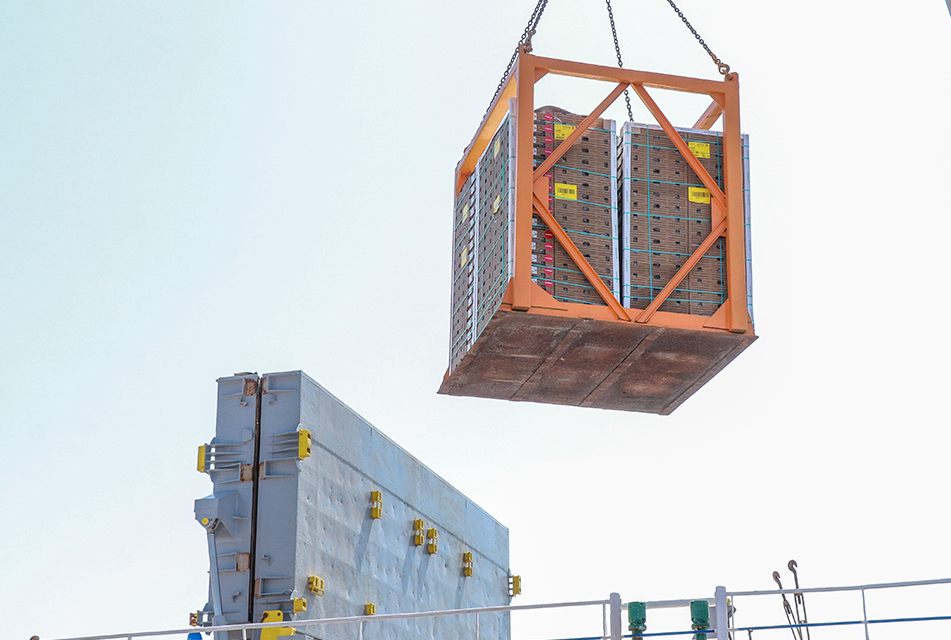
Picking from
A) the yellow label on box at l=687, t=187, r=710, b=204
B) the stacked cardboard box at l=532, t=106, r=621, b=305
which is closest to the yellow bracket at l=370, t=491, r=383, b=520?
the stacked cardboard box at l=532, t=106, r=621, b=305

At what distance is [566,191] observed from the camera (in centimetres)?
1096

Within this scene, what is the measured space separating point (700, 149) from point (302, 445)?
15.8ft

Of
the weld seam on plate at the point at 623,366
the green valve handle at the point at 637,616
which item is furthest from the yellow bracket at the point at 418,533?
the green valve handle at the point at 637,616

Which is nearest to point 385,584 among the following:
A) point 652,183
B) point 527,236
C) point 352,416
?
point 352,416

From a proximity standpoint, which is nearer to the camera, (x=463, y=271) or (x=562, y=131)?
(x=562, y=131)

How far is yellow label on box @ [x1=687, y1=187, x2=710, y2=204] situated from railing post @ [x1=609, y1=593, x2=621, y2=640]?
5.10 m

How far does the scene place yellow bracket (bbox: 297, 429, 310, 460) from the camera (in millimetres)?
8969

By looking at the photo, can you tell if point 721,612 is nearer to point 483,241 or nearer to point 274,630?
point 274,630

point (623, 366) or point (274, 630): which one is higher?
point (623, 366)

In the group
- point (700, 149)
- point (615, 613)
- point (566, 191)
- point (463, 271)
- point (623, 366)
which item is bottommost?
point (615, 613)

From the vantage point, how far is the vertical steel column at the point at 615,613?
7.06m

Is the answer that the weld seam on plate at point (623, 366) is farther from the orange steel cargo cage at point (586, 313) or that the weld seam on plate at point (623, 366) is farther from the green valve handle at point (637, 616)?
the green valve handle at point (637, 616)

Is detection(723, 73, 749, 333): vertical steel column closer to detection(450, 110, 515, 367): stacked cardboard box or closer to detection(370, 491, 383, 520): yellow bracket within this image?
detection(450, 110, 515, 367): stacked cardboard box

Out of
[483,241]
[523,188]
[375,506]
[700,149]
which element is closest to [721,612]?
[375,506]
